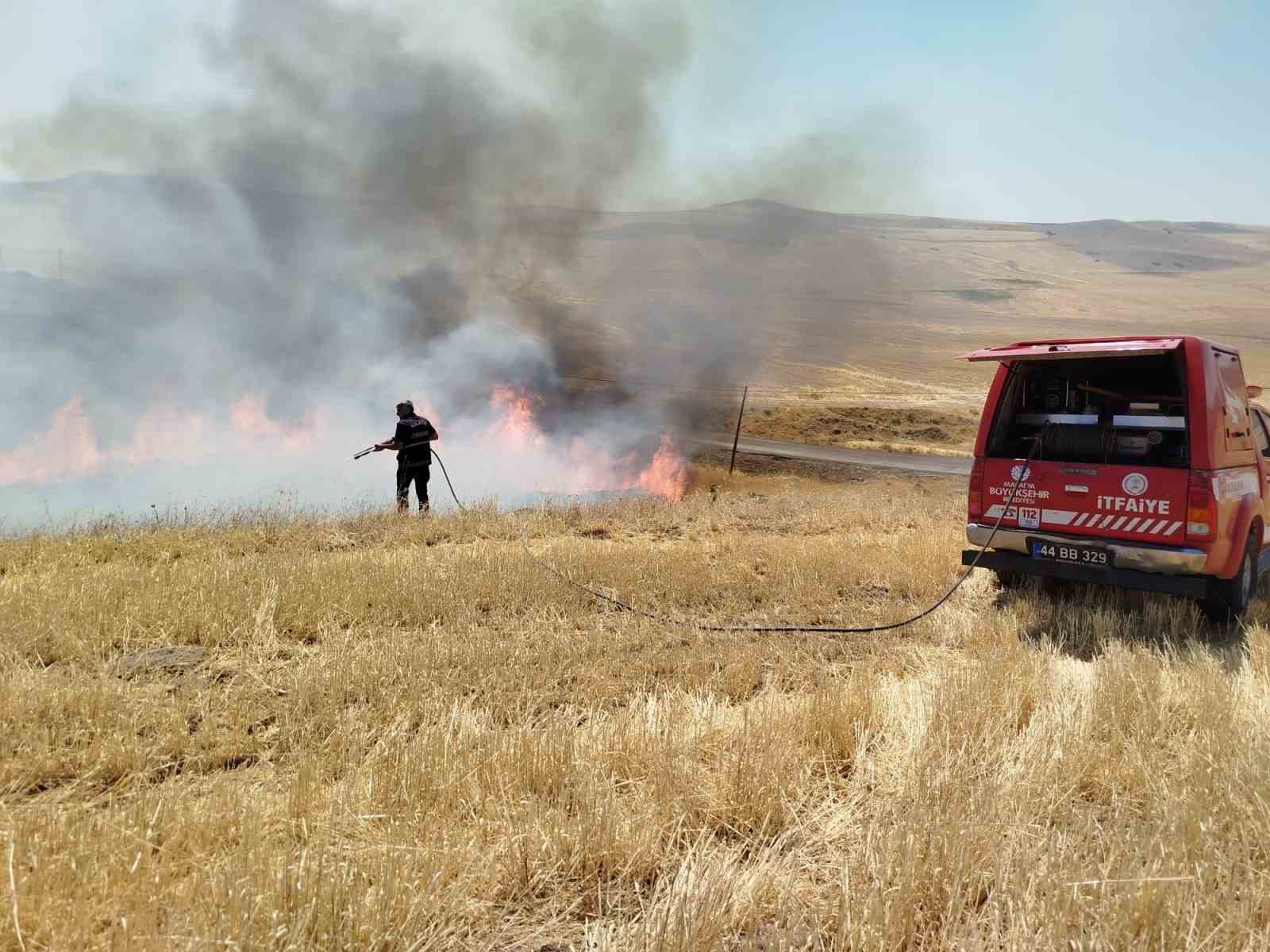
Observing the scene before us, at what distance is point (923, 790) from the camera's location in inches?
120

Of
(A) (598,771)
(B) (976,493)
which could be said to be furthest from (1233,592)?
(A) (598,771)

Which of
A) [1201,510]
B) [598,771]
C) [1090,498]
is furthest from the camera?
[1090,498]

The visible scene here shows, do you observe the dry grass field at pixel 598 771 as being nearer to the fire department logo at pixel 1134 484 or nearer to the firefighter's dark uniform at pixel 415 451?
the fire department logo at pixel 1134 484

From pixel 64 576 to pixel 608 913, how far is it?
6.12 m

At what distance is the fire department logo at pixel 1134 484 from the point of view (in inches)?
233

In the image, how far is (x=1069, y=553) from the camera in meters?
6.21

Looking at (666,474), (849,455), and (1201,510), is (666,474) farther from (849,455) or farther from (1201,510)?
(1201,510)

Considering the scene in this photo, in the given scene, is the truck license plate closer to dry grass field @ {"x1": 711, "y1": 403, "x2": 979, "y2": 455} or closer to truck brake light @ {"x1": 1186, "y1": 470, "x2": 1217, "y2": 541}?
truck brake light @ {"x1": 1186, "y1": 470, "x2": 1217, "y2": 541}

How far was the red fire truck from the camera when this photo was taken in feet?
19.0

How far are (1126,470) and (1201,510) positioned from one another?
1.82 feet

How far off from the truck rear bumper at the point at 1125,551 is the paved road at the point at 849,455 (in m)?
14.2

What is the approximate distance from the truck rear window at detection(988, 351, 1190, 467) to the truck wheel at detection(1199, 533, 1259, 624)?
0.99 metres

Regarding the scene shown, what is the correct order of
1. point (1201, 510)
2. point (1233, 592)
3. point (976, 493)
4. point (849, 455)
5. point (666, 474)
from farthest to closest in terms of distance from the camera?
point (849, 455), point (666, 474), point (976, 493), point (1233, 592), point (1201, 510)

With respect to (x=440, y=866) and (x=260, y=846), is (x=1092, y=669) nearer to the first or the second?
(x=440, y=866)
